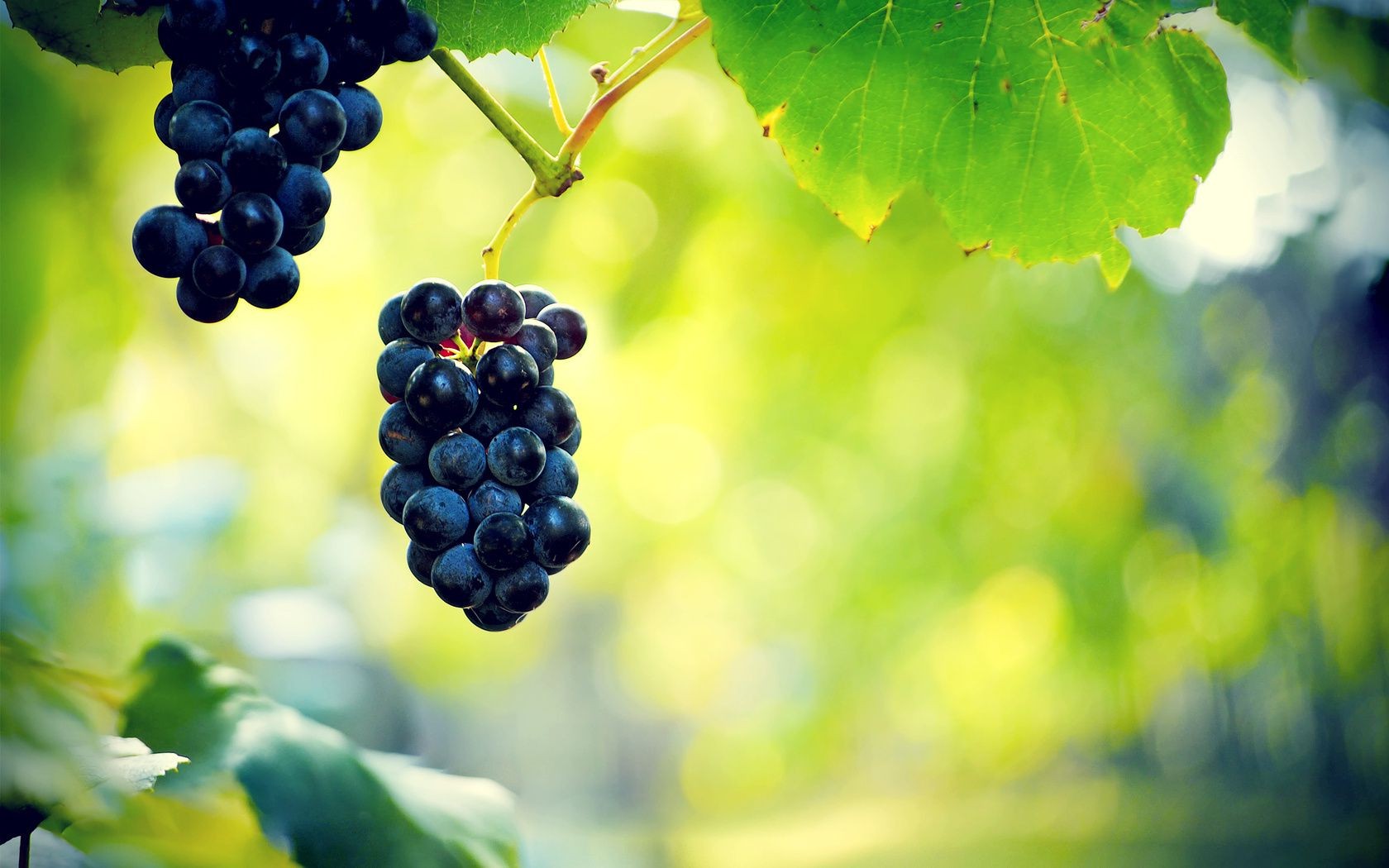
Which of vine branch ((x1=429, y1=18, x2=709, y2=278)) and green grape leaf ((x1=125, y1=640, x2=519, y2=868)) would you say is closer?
vine branch ((x1=429, y1=18, x2=709, y2=278))

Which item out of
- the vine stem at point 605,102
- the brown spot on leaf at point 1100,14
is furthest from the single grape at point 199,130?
the brown spot on leaf at point 1100,14

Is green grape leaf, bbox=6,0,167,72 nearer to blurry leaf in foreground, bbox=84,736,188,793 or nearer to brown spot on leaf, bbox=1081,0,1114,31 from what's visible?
blurry leaf in foreground, bbox=84,736,188,793

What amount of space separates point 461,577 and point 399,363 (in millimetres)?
187

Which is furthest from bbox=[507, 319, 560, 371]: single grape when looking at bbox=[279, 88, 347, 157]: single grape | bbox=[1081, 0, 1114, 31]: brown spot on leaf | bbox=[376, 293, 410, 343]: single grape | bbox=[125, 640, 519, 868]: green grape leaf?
bbox=[1081, 0, 1114, 31]: brown spot on leaf

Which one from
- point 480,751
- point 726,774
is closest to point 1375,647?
point 726,774

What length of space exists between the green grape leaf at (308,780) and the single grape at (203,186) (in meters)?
0.55

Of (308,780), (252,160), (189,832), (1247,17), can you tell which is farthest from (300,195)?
(1247,17)

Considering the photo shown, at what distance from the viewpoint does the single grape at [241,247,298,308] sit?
2.40 ft

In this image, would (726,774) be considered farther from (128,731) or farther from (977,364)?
(128,731)

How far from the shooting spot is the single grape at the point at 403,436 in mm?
805

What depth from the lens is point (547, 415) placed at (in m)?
0.82

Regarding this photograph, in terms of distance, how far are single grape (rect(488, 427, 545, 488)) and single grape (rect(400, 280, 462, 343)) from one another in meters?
0.10

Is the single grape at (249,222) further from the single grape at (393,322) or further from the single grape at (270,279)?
the single grape at (393,322)

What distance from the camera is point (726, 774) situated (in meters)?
22.0
